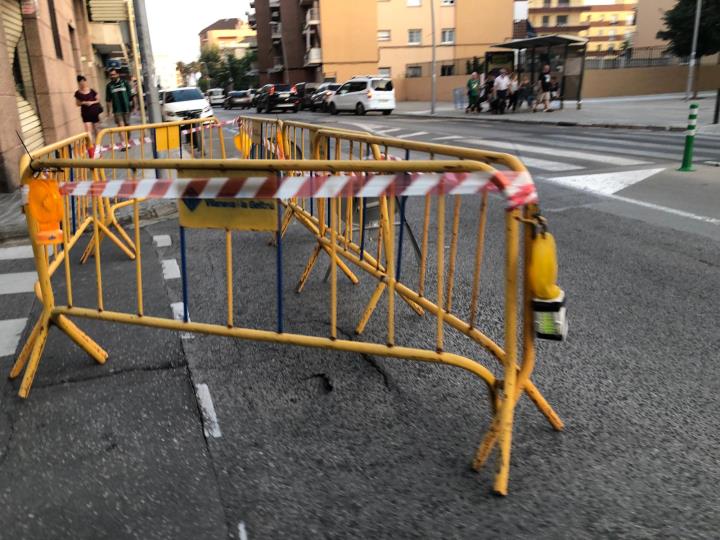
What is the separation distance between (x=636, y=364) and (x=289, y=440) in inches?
85.2

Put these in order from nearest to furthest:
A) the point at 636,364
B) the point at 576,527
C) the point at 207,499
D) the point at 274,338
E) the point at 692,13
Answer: the point at 576,527 < the point at 207,499 < the point at 274,338 < the point at 636,364 < the point at 692,13

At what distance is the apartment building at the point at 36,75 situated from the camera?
10.5m

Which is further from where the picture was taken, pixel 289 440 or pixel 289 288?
pixel 289 288

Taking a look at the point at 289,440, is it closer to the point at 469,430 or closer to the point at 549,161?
the point at 469,430

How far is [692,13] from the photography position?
3991 cm

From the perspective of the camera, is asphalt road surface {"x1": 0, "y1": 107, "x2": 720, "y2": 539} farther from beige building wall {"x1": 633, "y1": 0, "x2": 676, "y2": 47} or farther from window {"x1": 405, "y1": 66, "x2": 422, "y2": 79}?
beige building wall {"x1": 633, "y1": 0, "x2": 676, "y2": 47}

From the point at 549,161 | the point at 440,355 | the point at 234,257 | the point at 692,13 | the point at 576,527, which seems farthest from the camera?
the point at 692,13

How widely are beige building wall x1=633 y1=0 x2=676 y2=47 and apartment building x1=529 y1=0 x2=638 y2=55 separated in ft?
124

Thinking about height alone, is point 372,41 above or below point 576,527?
above

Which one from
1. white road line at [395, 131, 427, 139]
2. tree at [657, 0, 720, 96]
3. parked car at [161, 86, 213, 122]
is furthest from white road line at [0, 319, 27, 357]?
tree at [657, 0, 720, 96]

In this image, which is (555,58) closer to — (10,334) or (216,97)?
(10,334)

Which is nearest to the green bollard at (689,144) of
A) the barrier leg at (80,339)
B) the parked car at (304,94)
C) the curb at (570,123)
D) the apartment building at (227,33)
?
the curb at (570,123)

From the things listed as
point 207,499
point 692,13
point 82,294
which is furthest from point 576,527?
point 692,13

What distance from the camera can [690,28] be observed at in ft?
132
